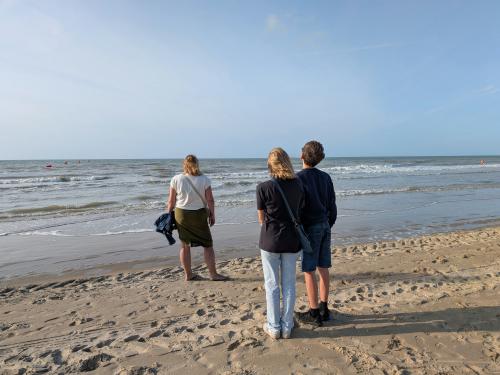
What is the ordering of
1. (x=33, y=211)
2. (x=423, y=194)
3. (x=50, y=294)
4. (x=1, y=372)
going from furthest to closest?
1. (x=423, y=194)
2. (x=33, y=211)
3. (x=50, y=294)
4. (x=1, y=372)

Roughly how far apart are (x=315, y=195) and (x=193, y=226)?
2.29 meters

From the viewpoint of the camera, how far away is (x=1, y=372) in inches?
120

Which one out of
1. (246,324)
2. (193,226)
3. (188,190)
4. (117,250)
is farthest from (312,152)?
(117,250)

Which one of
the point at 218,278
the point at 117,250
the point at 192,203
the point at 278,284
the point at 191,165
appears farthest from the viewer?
the point at 117,250

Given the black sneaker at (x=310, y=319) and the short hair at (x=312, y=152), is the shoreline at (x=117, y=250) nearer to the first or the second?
the black sneaker at (x=310, y=319)

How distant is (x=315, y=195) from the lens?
338 centimetres

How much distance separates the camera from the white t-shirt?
4.89 m

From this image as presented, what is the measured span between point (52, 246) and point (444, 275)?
7983mm

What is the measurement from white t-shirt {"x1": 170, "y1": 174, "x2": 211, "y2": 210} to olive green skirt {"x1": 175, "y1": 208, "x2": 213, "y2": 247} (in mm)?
83

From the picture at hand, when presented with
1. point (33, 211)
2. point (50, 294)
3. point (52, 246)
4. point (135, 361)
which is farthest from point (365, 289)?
point (33, 211)

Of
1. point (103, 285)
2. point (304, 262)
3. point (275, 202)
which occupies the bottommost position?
point (103, 285)

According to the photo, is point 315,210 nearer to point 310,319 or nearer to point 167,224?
point 310,319

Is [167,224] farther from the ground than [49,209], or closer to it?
farther from the ground

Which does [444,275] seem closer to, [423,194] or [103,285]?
[103,285]
